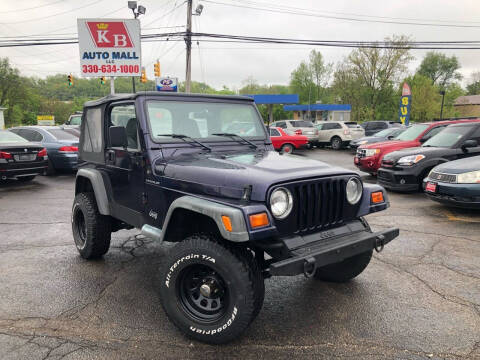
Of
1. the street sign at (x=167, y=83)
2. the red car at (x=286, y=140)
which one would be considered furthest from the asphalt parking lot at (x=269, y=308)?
the street sign at (x=167, y=83)

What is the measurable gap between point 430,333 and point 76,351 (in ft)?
9.16

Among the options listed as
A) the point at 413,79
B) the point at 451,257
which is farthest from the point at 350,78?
the point at 451,257

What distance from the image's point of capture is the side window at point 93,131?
14.2ft

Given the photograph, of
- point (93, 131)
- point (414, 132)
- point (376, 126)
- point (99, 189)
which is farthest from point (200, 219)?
point (376, 126)

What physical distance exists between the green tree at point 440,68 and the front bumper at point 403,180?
280 feet

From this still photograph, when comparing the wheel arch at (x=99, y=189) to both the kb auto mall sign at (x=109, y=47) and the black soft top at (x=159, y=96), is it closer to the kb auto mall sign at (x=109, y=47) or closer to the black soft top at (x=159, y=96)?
the black soft top at (x=159, y=96)

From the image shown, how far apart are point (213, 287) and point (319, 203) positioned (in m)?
1.06

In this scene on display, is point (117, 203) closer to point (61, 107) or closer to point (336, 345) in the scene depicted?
point (336, 345)

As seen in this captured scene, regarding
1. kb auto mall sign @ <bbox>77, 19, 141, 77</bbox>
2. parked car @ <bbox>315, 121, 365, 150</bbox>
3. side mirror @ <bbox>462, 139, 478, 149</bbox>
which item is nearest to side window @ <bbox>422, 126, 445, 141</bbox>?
side mirror @ <bbox>462, 139, 478, 149</bbox>

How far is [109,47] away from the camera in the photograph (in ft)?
45.3

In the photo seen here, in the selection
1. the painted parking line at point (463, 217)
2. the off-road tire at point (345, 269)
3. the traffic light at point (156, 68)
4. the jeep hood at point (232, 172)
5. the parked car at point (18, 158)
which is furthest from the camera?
the traffic light at point (156, 68)

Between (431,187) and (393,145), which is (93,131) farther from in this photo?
(393,145)

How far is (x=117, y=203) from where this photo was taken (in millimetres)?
4012

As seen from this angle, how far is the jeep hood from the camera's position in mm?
2684
